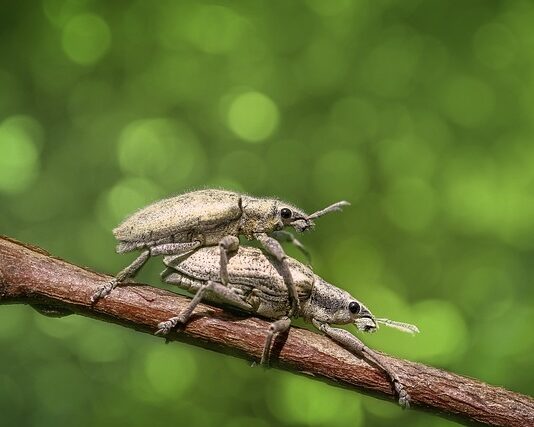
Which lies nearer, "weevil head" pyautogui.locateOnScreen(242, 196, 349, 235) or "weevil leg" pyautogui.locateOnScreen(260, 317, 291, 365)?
"weevil leg" pyautogui.locateOnScreen(260, 317, 291, 365)

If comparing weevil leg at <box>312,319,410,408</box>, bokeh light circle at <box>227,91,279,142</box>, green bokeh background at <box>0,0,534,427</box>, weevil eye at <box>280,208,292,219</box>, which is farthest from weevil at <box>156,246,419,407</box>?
bokeh light circle at <box>227,91,279,142</box>

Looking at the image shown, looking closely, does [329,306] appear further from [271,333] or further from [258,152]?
[258,152]

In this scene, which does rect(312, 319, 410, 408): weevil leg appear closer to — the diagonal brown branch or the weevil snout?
the diagonal brown branch

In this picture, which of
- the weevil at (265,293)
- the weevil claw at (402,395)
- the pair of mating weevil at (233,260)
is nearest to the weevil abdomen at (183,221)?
the pair of mating weevil at (233,260)

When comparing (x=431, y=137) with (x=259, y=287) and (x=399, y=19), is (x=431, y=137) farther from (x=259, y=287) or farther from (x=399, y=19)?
(x=259, y=287)

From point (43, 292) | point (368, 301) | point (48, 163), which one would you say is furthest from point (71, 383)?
point (43, 292)

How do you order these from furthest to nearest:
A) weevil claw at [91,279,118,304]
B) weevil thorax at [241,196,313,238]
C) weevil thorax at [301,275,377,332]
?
weevil thorax at [301,275,377,332]
weevil thorax at [241,196,313,238]
weevil claw at [91,279,118,304]
